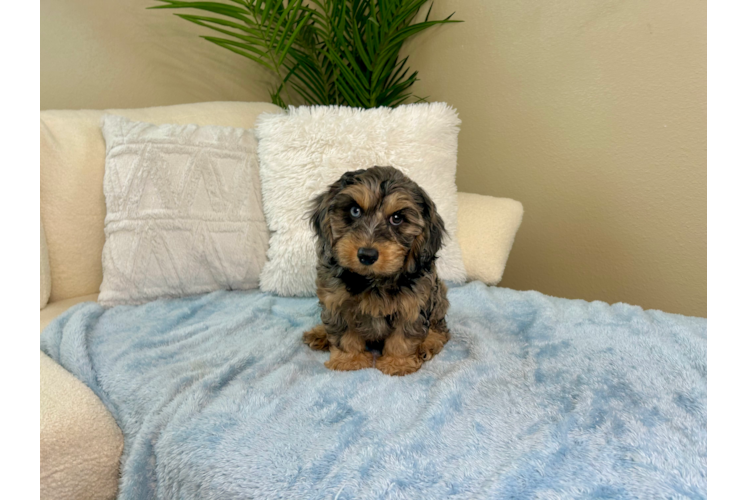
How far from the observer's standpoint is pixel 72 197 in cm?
244

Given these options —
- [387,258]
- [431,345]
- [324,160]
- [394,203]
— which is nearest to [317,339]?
[431,345]

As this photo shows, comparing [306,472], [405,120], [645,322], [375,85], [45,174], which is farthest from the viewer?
[375,85]

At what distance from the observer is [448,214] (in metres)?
2.79

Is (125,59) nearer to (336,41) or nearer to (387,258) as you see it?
(336,41)

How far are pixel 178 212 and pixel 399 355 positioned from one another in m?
1.44

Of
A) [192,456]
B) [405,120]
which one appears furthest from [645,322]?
[192,456]

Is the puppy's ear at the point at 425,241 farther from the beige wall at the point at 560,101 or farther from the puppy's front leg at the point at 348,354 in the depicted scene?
the beige wall at the point at 560,101

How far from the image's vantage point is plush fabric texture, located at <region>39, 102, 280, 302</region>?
7.84ft

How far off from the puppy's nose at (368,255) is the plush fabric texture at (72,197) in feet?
5.48

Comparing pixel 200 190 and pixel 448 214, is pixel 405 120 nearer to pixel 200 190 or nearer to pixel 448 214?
pixel 448 214

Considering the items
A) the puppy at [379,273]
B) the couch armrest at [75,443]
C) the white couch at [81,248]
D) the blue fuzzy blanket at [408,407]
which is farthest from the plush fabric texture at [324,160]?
the couch armrest at [75,443]

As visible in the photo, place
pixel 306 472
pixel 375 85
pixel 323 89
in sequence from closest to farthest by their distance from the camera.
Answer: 1. pixel 306 472
2. pixel 375 85
3. pixel 323 89

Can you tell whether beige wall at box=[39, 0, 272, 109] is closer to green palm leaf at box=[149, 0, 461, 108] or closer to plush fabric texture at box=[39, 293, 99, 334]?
green palm leaf at box=[149, 0, 461, 108]

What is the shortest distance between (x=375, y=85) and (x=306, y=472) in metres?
2.98
